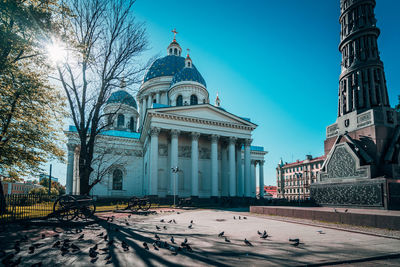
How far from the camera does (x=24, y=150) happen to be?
1484cm

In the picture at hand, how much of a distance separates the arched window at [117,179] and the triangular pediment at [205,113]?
14.9 metres

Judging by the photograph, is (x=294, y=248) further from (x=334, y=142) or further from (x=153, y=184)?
(x=153, y=184)

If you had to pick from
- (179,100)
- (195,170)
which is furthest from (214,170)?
(179,100)

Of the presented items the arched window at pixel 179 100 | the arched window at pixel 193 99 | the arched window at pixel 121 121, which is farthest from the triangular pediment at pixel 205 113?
the arched window at pixel 121 121

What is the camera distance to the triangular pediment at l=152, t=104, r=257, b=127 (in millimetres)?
31938

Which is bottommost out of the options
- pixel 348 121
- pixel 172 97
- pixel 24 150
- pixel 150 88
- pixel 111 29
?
pixel 24 150

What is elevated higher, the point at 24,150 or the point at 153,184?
the point at 24,150

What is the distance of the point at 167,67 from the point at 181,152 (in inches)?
934

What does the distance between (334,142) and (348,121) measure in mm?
1542

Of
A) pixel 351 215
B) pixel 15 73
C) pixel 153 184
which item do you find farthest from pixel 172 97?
pixel 351 215

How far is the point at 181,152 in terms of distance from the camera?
35.0 metres

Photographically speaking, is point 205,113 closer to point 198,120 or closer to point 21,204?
point 198,120

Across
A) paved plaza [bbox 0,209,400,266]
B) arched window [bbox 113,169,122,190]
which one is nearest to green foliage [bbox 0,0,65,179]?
paved plaza [bbox 0,209,400,266]

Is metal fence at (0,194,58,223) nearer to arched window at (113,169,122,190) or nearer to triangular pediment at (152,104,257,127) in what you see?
triangular pediment at (152,104,257,127)
